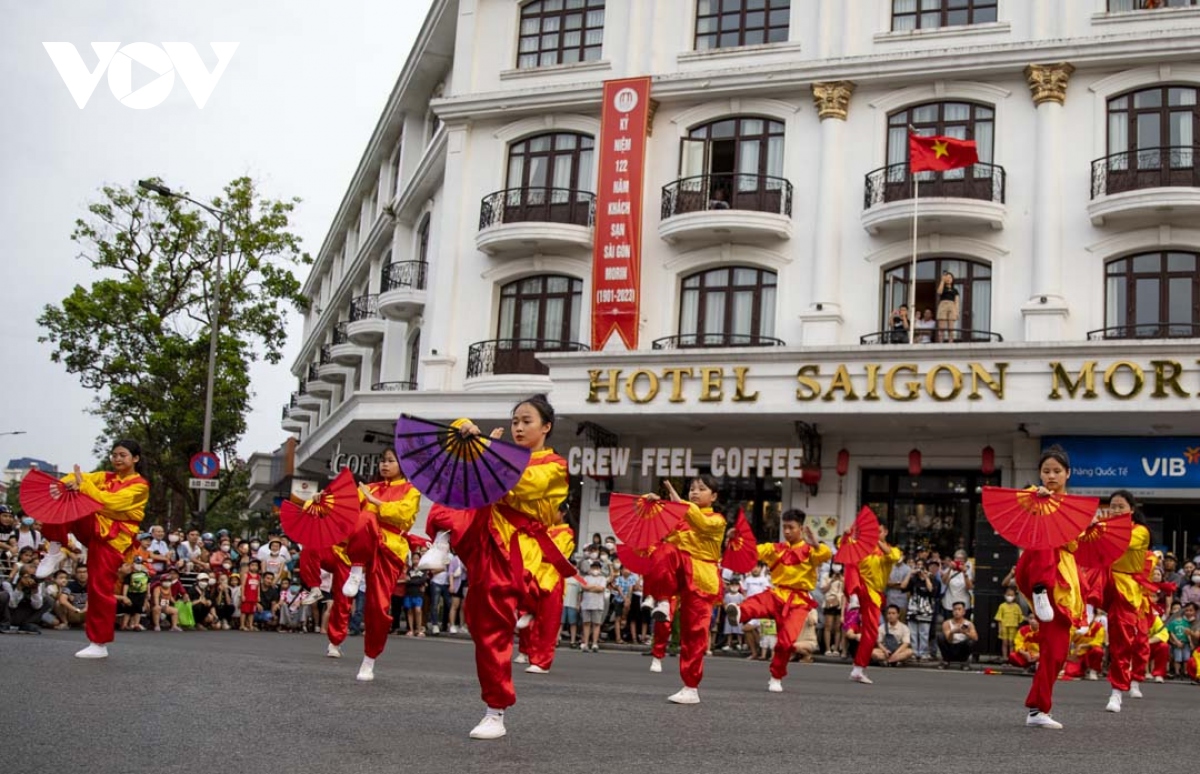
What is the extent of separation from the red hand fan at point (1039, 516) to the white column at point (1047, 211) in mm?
16316

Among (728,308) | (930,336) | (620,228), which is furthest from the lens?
(728,308)

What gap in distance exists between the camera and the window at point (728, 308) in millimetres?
27312

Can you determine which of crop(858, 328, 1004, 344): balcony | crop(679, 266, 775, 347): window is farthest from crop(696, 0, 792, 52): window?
crop(858, 328, 1004, 344): balcony

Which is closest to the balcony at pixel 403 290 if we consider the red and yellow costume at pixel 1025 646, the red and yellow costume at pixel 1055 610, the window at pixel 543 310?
the window at pixel 543 310

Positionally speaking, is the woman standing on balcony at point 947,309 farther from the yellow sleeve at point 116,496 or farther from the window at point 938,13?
the yellow sleeve at point 116,496

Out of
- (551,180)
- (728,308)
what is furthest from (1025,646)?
(551,180)

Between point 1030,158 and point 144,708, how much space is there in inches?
880

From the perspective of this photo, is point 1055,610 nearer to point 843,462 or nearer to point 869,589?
point 869,589

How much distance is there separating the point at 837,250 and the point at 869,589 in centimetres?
1374

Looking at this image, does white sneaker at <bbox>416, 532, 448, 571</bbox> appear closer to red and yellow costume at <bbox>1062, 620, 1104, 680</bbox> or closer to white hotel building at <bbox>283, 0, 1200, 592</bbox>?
red and yellow costume at <bbox>1062, 620, 1104, 680</bbox>

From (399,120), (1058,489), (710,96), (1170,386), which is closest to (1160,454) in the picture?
(1170,386)

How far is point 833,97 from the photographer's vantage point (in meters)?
27.1

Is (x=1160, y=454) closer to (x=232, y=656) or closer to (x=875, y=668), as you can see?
(x=875, y=668)

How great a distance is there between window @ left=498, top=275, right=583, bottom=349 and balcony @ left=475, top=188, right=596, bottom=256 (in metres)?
0.80
